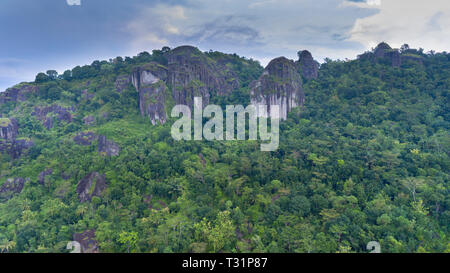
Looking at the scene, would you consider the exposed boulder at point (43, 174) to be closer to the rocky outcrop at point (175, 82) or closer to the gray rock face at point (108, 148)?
the gray rock face at point (108, 148)

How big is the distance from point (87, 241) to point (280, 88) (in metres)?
34.6

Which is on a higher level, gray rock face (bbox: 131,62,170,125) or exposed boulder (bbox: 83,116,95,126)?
gray rock face (bbox: 131,62,170,125)

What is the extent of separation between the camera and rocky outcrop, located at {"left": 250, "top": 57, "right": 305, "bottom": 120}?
38906mm

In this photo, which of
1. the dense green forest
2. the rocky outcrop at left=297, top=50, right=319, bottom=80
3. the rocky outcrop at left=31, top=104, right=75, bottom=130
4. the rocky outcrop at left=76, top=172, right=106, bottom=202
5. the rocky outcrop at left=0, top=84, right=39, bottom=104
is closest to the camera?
the dense green forest

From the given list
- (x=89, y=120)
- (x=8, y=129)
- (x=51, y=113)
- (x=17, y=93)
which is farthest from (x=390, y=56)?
(x=17, y=93)

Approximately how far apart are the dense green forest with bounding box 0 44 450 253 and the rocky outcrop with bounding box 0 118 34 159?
0.37m

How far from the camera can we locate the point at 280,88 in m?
39.2

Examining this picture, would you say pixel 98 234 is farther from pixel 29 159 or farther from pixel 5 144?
pixel 5 144

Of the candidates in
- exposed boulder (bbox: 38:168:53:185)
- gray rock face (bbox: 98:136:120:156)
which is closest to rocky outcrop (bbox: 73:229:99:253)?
exposed boulder (bbox: 38:168:53:185)

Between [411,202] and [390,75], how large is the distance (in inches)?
1170

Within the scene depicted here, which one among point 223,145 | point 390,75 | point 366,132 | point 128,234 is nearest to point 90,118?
→ point 223,145

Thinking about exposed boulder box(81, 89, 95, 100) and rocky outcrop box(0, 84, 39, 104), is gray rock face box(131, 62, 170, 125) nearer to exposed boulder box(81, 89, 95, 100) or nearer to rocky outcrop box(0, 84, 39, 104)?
exposed boulder box(81, 89, 95, 100)

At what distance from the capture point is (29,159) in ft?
93.8

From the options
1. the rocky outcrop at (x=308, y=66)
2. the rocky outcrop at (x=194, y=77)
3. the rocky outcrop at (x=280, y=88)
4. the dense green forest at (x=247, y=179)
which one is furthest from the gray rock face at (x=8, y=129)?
the rocky outcrop at (x=308, y=66)
